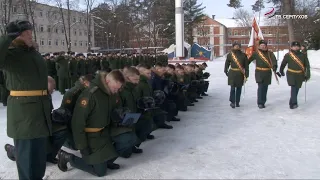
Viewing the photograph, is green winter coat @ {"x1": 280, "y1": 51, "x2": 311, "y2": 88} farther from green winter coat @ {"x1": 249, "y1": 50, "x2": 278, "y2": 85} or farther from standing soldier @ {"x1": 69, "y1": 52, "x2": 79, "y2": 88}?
standing soldier @ {"x1": 69, "y1": 52, "x2": 79, "y2": 88}

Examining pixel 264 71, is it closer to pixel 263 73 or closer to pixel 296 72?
pixel 263 73

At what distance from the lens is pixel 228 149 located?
5.52 metres

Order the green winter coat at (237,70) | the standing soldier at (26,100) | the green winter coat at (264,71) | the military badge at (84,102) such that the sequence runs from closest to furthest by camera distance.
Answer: the standing soldier at (26,100) → the military badge at (84,102) → the green winter coat at (264,71) → the green winter coat at (237,70)

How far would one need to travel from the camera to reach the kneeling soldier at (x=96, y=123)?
14.0ft

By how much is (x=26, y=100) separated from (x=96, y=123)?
3.03 feet

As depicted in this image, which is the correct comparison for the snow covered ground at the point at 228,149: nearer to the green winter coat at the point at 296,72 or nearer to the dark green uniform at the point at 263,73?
the dark green uniform at the point at 263,73

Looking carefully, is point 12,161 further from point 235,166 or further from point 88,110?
point 235,166

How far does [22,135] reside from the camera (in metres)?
3.71

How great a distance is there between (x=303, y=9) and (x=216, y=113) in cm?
4321

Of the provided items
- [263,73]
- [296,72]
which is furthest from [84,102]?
[296,72]

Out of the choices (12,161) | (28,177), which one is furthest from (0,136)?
(28,177)

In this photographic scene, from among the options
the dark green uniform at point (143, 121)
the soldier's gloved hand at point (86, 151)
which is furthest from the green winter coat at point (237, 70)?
the soldier's gloved hand at point (86, 151)

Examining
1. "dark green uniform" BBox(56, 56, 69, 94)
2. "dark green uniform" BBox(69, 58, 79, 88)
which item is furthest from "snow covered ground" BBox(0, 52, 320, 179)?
"dark green uniform" BBox(69, 58, 79, 88)

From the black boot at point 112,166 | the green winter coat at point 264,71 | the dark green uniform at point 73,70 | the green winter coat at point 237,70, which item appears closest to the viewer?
the black boot at point 112,166
